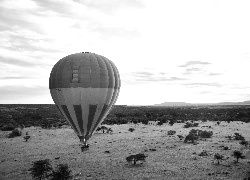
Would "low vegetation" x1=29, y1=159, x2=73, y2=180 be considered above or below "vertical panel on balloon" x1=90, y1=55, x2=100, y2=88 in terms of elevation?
below

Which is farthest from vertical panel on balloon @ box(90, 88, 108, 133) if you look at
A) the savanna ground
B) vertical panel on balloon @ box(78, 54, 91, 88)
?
the savanna ground

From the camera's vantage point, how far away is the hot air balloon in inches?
861

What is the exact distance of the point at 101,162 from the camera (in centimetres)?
2627

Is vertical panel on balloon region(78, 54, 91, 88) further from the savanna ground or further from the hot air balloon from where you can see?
the savanna ground

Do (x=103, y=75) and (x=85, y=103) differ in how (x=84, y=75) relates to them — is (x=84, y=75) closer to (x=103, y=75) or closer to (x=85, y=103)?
(x=103, y=75)

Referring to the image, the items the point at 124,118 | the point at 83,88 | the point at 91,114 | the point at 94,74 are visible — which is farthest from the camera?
the point at 124,118

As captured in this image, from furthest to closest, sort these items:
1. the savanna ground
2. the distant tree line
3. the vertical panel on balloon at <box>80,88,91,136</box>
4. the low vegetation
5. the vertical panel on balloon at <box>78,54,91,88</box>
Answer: the distant tree line < the savanna ground < the vertical panel on balloon at <box>80,88,91,136</box> < the vertical panel on balloon at <box>78,54,91,88</box> < the low vegetation

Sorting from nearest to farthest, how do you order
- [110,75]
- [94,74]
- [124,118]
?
[94,74] < [110,75] < [124,118]

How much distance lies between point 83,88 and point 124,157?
10417 millimetres

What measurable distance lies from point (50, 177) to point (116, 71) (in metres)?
11.1

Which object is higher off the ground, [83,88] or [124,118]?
[83,88]

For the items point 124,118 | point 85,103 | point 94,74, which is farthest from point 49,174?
point 124,118

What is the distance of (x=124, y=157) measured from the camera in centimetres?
2814

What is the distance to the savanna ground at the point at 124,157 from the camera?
885 inches
